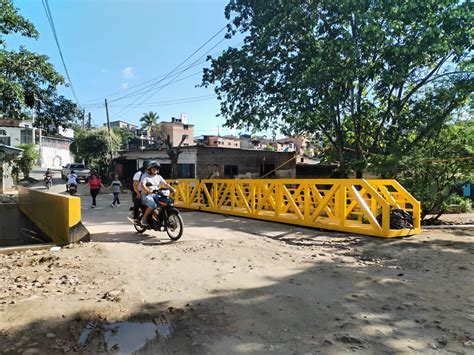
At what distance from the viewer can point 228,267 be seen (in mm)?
5445

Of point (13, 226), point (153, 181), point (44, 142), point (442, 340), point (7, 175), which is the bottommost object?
point (13, 226)

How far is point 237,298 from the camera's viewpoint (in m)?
4.06

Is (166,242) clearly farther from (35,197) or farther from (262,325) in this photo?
(35,197)

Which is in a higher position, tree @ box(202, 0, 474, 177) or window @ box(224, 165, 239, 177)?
tree @ box(202, 0, 474, 177)

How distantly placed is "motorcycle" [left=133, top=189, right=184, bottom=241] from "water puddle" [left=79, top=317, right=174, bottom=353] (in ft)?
12.3

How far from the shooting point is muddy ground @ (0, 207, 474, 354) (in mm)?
3059

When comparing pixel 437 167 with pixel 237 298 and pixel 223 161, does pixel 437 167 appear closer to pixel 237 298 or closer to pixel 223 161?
pixel 237 298

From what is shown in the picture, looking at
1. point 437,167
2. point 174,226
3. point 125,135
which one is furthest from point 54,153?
point 437,167

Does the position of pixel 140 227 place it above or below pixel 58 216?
below

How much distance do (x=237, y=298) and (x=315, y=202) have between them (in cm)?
578

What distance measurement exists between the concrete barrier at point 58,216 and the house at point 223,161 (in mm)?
13967

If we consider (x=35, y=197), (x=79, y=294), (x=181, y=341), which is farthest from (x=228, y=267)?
(x=35, y=197)

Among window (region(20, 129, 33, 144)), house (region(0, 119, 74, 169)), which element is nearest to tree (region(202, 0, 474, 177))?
house (region(0, 119, 74, 169))

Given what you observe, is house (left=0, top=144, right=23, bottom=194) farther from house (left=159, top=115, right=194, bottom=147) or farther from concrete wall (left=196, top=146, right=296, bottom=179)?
house (left=159, top=115, right=194, bottom=147)
